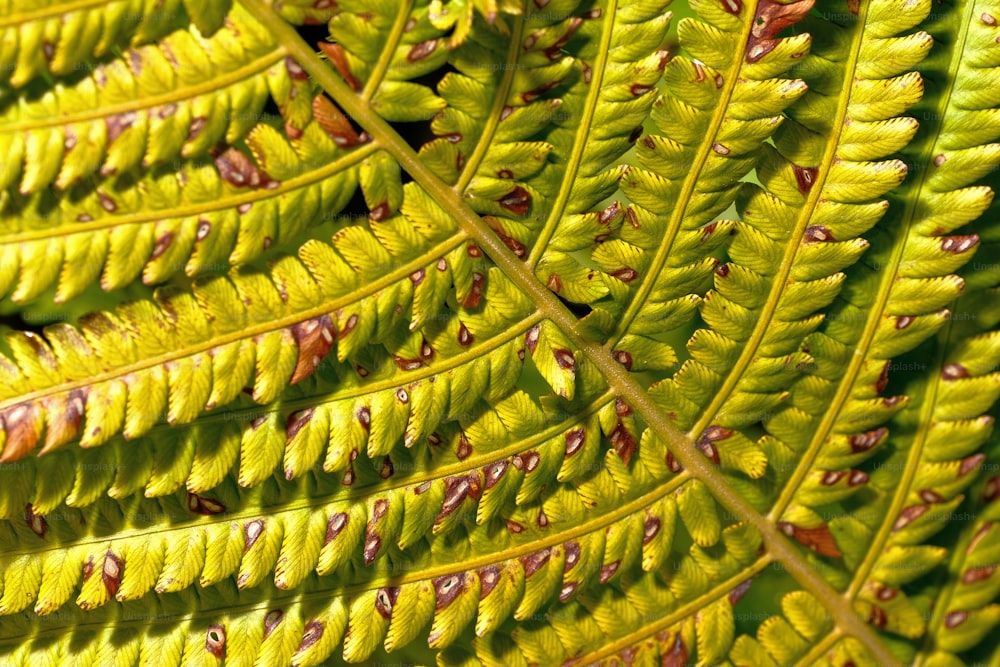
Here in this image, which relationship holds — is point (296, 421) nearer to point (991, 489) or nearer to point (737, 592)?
point (737, 592)

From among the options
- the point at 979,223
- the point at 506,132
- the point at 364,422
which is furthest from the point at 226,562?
the point at 979,223

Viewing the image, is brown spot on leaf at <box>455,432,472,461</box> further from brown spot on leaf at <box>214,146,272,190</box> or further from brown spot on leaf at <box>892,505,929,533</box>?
brown spot on leaf at <box>892,505,929,533</box>

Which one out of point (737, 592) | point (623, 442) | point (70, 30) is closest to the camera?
point (70, 30)

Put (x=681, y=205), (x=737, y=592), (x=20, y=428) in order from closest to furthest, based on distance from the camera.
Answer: (x=20, y=428) < (x=681, y=205) < (x=737, y=592)

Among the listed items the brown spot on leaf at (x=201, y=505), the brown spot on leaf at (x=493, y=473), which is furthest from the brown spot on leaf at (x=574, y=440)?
the brown spot on leaf at (x=201, y=505)

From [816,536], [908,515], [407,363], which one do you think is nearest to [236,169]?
→ [407,363]

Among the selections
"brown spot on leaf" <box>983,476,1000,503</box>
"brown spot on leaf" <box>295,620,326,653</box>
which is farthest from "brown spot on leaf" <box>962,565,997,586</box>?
"brown spot on leaf" <box>295,620,326,653</box>

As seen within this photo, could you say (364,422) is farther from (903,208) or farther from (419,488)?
(903,208)

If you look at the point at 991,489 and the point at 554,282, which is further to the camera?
the point at 991,489

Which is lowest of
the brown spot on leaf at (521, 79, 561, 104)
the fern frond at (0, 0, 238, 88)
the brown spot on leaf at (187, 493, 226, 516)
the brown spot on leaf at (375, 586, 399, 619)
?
the brown spot on leaf at (375, 586, 399, 619)
